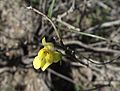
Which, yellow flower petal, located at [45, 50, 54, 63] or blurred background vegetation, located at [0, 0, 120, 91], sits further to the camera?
blurred background vegetation, located at [0, 0, 120, 91]

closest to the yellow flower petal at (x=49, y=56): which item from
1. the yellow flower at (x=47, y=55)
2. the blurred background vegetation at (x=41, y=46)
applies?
the yellow flower at (x=47, y=55)

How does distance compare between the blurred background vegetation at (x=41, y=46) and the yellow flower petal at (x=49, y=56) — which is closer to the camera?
the yellow flower petal at (x=49, y=56)

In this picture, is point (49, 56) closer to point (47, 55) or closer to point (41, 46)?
point (47, 55)

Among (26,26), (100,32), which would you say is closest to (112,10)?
(100,32)

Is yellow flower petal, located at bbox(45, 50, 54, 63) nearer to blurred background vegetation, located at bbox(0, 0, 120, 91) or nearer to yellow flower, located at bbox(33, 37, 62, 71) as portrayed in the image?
yellow flower, located at bbox(33, 37, 62, 71)

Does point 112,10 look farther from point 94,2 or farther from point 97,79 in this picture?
point 97,79

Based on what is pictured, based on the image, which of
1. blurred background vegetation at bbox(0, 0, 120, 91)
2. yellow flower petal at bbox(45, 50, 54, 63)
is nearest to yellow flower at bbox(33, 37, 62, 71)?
yellow flower petal at bbox(45, 50, 54, 63)

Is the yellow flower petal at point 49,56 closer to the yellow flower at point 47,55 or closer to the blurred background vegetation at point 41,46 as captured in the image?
the yellow flower at point 47,55

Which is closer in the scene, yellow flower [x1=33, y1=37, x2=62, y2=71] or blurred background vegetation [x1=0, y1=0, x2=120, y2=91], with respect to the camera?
yellow flower [x1=33, y1=37, x2=62, y2=71]
